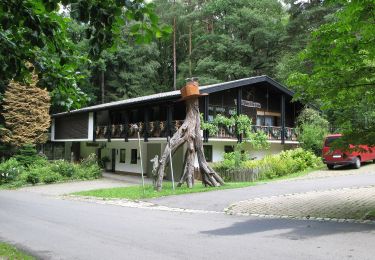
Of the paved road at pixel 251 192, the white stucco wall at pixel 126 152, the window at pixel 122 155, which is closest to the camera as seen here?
the paved road at pixel 251 192

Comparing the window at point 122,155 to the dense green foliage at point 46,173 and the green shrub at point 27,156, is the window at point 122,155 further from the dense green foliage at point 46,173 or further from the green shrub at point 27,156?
the green shrub at point 27,156

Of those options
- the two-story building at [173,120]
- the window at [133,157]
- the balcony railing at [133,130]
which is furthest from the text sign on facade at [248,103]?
the window at [133,157]

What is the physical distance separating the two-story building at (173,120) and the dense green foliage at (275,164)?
115 inches

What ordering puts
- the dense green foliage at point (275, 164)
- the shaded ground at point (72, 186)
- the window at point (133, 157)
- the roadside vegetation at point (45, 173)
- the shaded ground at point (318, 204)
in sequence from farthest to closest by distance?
the window at point (133, 157), the roadside vegetation at point (45, 173), the dense green foliage at point (275, 164), the shaded ground at point (72, 186), the shaded ground at point (318, 204)

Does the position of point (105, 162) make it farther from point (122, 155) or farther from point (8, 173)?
point (8, 173)

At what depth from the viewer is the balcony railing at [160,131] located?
95.2 ft

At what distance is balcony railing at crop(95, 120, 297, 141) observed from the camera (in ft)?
95.2

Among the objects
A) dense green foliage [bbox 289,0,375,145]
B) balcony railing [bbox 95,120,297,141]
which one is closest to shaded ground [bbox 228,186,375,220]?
dense green foliage [bbox 289,0,375,145]

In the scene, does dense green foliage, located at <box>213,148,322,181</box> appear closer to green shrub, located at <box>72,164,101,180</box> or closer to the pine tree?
green shrub, located at <box>72,164,101,180</box>

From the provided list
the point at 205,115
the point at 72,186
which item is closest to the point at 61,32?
the point at 72,186

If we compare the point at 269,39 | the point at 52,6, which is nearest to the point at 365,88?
the point at 52,6

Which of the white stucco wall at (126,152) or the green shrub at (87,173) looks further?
the white stucco wall at (126,152)

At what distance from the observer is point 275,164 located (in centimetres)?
2564

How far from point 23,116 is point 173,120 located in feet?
53.4
